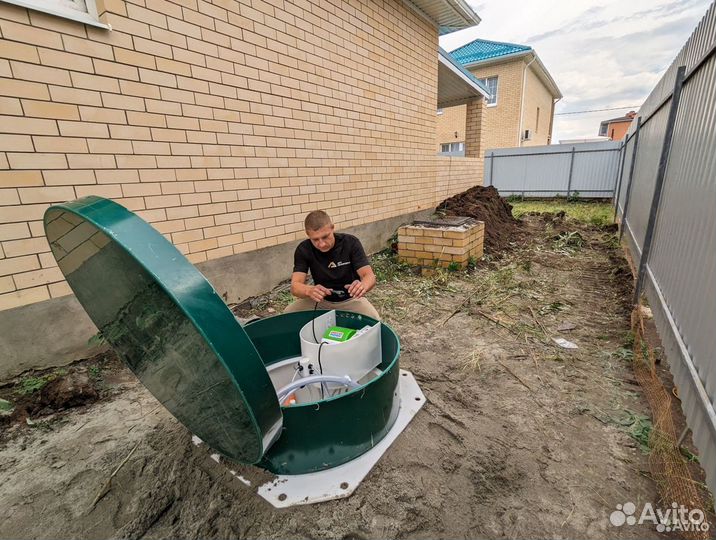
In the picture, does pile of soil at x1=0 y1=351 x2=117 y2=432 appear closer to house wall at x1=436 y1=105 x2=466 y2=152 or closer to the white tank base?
the white tank base

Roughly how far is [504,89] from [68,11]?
67.4ft

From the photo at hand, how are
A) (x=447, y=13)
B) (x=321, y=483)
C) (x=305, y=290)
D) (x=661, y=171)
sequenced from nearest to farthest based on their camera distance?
(x=321, y=483) → (x=305, y=290) → (x=661, y=171) → (x=447, y=13)

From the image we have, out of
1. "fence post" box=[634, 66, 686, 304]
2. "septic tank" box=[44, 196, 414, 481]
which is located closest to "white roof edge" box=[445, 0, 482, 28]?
"fence post" box=[634, 66, 686, 304]

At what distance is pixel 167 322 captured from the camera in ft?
3.96

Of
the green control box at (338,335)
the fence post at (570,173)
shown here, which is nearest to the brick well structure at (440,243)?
the green control box at (338,335)

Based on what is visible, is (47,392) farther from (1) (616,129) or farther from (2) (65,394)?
(1) (616,129)

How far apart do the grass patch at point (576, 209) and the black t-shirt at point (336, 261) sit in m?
8.46

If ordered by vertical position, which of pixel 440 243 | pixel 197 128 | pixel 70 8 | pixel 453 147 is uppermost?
pixel 70 8

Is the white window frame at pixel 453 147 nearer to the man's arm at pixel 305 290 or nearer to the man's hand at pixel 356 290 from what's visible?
the man's arm at pixel 305 290

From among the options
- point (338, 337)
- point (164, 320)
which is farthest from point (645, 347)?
point (164, 320)

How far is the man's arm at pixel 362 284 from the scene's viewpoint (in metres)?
2.61

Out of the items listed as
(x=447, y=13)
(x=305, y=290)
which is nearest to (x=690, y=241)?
(x=305, y=290)

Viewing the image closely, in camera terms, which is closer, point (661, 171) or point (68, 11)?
point (68, 11)

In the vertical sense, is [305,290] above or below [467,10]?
below
